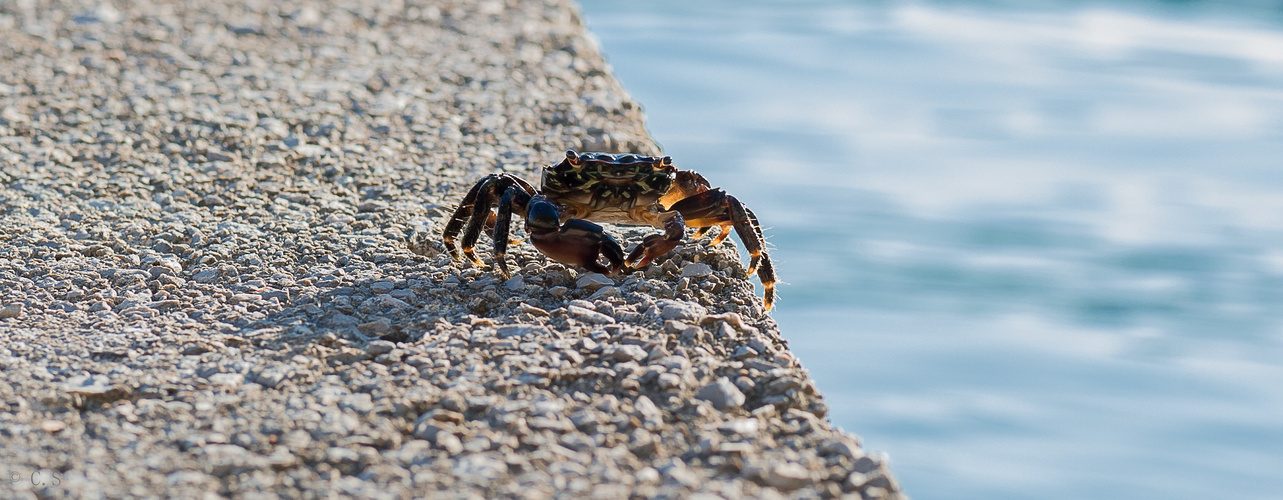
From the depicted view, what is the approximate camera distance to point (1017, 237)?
7.71 m

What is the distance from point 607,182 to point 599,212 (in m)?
0.14

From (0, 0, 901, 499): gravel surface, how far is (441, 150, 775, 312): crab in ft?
0.30

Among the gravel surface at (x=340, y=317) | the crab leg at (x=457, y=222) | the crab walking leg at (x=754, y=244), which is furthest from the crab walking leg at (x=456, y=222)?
the crab walking leg at (x=754, y=244)

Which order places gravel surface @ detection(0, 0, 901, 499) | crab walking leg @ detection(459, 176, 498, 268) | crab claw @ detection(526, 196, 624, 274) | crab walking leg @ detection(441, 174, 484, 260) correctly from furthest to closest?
crab walking leg @ detection(441, 174, 484, 260)
crab walking leg @ detection(459, 176, 498, 268)
crab claw @ detection(526, 196, 624, 274)
gravel surface @ detection(0, 0, 901, 499)

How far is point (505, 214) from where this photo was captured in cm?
362

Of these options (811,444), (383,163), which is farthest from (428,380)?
(383,163)

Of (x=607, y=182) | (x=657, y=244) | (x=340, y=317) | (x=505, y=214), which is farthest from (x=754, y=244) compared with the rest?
(x=340, y=317)

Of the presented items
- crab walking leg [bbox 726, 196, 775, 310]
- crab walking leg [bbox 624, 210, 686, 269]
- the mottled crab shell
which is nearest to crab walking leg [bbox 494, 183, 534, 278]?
the mottled crab shell

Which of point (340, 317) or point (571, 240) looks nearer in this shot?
point (340, 317)

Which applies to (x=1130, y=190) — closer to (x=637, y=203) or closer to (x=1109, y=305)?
(x=1109, y=305)

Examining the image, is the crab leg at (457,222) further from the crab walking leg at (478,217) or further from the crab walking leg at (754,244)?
the crab walking leg at (754,244)

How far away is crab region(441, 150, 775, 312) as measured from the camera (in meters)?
3.51

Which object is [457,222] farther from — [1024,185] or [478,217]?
[1024,185]

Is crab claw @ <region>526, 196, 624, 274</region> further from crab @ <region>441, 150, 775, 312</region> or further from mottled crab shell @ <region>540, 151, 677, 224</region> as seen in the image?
mottled crab shell @ <region>540, 151, 677, 224</region>
